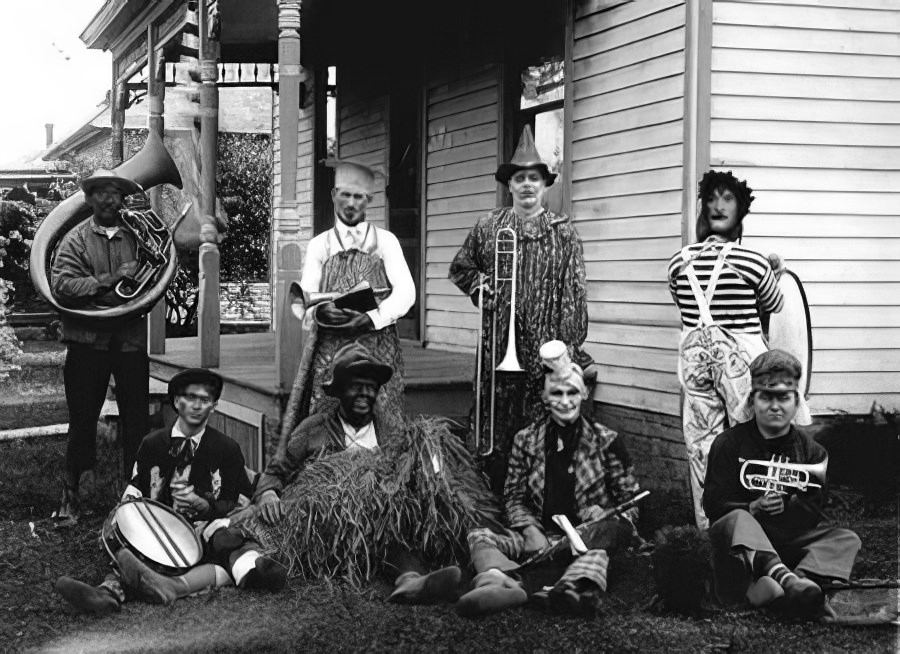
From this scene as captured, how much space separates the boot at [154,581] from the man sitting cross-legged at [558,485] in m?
0.93

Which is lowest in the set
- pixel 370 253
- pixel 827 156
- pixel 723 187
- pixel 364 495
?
pixel 364 495

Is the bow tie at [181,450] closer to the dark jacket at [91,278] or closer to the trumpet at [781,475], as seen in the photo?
the dark jacket at [91,278]

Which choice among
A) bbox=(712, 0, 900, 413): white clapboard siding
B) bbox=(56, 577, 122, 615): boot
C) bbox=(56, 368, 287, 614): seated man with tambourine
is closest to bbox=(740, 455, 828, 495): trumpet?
bbox=(56, 368, 287, 614): seated man with tambourine

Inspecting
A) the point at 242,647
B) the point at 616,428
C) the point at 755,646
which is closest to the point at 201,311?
the point at 616,428

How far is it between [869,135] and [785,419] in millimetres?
2958

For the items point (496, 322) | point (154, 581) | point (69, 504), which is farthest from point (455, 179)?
point (154, 581)

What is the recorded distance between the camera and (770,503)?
15.3ft

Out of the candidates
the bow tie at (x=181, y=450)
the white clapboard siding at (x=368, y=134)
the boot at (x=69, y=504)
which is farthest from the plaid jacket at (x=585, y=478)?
the white clapboard siding at (x=368, y=134)

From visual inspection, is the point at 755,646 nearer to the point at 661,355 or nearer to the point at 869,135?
the point at 661,355

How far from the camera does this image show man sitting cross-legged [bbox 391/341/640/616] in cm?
496

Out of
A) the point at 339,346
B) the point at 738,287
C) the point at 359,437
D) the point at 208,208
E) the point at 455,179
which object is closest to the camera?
the point at 738,287

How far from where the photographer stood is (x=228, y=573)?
5.09 metres

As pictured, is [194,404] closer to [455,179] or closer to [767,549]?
[767,549]

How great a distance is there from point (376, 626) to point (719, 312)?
7.46ft
